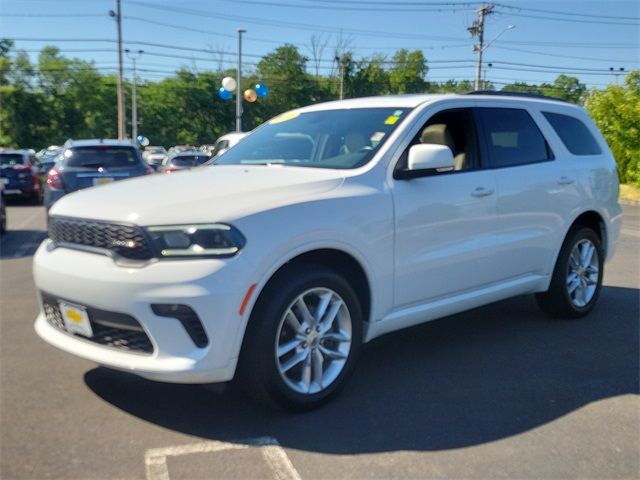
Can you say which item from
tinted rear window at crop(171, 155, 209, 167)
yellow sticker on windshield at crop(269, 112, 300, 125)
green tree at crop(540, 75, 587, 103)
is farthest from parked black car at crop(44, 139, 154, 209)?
green tree at crop(540, 75, 587, 103)

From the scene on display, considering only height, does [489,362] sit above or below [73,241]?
below

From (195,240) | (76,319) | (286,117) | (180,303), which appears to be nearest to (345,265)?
(195,240)

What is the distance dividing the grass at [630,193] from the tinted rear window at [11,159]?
58.3 ft

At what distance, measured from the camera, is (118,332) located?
3.35 m

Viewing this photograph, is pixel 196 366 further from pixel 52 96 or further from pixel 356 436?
pixel 52 96

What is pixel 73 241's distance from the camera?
363 centimetres

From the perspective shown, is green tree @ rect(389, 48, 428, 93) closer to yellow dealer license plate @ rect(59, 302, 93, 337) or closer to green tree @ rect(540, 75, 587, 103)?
green tree @ rect(540, 75, 587, 103)

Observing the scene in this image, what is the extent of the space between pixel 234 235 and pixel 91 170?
25.2 feet

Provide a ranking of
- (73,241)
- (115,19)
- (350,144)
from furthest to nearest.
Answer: (115,19) < (350,144) < (73,241)

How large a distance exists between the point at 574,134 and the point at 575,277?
1.27 m

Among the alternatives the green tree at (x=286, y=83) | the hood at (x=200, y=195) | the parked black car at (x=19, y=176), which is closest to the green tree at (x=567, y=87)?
the green tree at (x=286, y=83)

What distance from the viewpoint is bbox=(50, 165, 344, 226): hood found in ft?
10.8

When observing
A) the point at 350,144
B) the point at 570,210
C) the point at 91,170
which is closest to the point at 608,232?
the point at 570,210

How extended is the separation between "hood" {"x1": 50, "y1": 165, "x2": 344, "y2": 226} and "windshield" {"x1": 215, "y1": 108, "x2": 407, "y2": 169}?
8.9 inches
